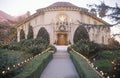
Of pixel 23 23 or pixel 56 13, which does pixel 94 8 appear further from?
pixel 23 23

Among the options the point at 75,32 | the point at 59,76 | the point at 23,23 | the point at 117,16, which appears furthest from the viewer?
the point at 23,23

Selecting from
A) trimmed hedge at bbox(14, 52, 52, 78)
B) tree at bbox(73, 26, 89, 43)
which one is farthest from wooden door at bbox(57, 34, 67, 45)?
trimmed hedge at bbox(14, 52, 52, 78)

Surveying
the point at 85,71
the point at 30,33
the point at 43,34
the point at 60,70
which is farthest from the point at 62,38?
the point at 85,71

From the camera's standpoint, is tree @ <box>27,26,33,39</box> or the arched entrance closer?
the arched entrance

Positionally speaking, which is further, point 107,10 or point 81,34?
point 81,34

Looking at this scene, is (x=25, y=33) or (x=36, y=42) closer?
(x=36, y=42)

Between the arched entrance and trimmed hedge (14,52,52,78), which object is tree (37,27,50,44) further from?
trimmed hedge (14,52,52,78)

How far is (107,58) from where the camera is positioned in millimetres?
26172

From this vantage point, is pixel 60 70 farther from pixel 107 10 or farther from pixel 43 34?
pixel 43 34

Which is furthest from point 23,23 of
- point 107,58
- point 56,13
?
point 107,58

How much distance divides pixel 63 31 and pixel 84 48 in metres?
19.4

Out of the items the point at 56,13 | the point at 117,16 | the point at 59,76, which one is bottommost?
the point at 59,76

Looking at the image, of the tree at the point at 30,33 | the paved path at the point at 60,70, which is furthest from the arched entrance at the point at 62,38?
the paved path at the point at 60,70

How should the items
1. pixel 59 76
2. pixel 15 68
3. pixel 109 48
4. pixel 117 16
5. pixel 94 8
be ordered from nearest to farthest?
pixel 15 68
pixel 117 16
pixel 94 8
pixel 59 76
pixel 109 48
